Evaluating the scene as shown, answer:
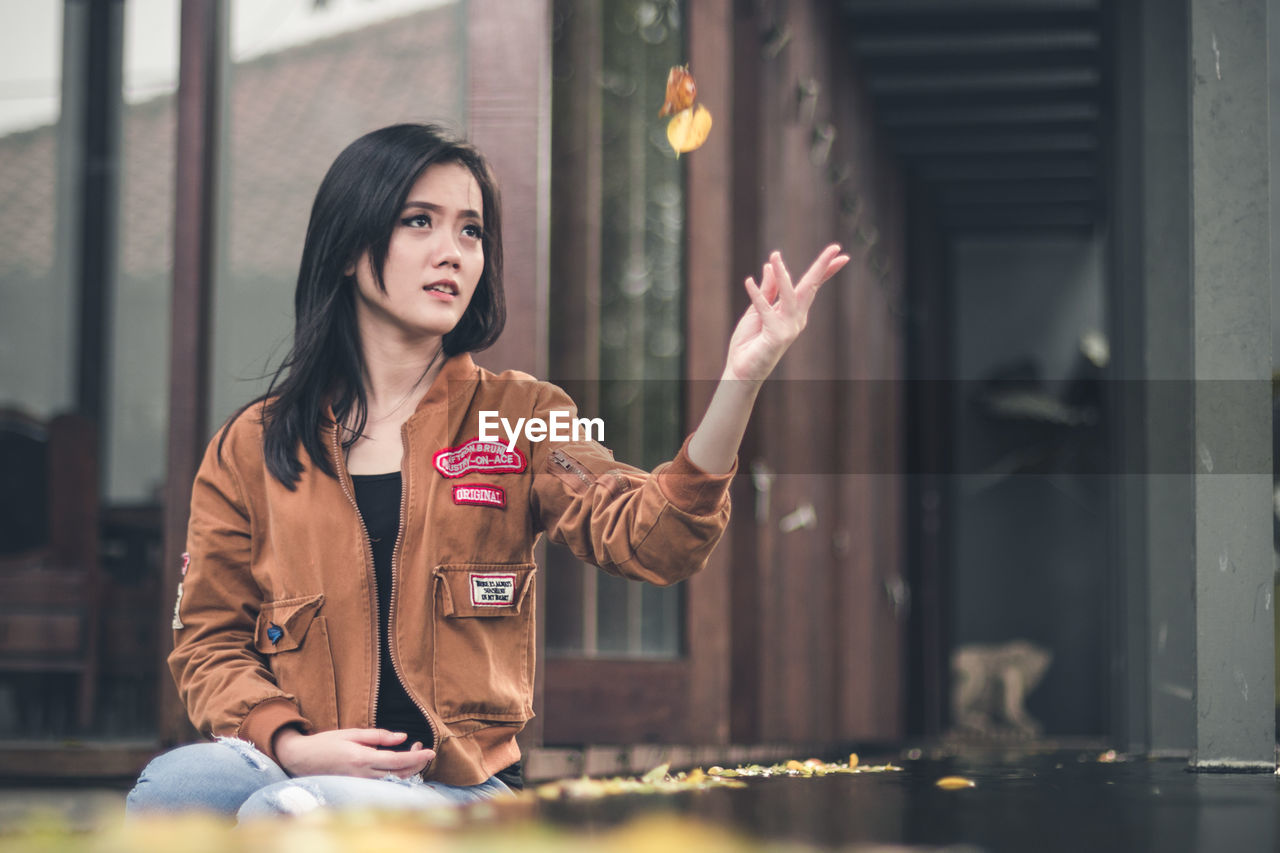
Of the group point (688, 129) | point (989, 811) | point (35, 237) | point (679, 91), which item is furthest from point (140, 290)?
Result: point (989, 811)

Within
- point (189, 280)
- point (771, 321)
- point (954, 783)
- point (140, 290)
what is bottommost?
point (954, 783)

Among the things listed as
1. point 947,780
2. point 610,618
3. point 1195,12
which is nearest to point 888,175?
point 610,618

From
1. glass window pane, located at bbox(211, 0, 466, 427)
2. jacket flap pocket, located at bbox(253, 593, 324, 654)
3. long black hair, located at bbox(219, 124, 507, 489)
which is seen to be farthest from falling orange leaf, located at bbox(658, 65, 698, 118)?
jacket flap pocket, located at bbox(253, 593, 324, 654)

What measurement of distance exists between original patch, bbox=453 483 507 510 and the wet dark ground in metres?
0.48

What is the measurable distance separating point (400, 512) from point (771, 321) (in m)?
0.57

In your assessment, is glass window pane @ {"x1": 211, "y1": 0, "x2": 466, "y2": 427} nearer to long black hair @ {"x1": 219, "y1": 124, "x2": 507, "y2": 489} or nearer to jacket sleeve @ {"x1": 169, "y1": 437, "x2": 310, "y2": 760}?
long black hair @ {"x1": 219, "y1": 124, "x2": 507, "y2": 489}

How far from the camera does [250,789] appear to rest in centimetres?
180

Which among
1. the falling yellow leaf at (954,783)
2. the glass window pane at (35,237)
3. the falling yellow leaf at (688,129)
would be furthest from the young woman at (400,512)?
the glass window pane at (35,237)

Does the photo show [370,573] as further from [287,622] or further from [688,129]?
[688,129]

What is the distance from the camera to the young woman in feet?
6.04

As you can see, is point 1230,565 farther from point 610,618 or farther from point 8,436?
point 8,436

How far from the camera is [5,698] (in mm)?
4070

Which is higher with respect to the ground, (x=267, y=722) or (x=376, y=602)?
(x=376, y=602)

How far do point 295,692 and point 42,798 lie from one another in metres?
2.04
